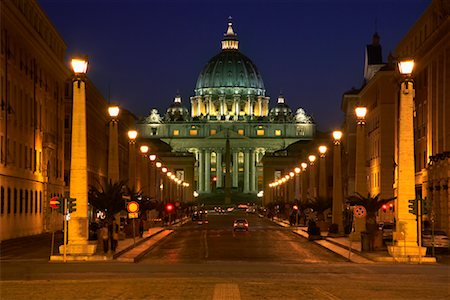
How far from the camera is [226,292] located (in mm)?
24016

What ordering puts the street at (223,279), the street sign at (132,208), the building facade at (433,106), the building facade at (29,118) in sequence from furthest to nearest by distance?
the building facade at (29,118)
the building facade at (433,106)
the street sign at (132,208)
the street at (223,279)

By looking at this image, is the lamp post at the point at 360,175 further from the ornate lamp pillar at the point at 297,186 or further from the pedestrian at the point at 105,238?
the ornate lamp pillar at the point at 297,186

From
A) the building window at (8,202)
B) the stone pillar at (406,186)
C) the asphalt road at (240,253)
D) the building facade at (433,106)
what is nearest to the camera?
the stone pillar at (406,186)

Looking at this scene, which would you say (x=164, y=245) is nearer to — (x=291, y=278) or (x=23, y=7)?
(x=23, y=7)

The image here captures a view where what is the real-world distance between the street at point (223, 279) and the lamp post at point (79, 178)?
5.18ft

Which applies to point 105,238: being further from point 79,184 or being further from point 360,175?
point 360,175

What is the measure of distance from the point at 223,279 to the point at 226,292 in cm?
485

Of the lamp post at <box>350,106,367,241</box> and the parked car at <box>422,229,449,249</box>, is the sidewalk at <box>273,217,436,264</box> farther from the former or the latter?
the parked car at <box>422,229,449,249</box>

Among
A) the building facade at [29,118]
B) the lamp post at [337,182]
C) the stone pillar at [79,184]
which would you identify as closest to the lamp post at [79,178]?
the stone pillar at [79,184]

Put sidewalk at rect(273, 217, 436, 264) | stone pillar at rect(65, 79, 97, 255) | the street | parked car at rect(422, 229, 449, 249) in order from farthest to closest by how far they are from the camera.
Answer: parked car at rect(422, 229, 449, 249), stone pillar at rect(65, 79, 97, 255), sidewalk at rect(273, 217, 436, 264), the street

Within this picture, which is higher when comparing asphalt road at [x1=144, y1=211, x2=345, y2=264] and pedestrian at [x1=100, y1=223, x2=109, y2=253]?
Answer: pedestrian at [x1=100, y1=223, x2=109, y2=253]

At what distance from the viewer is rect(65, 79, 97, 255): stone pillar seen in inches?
1522

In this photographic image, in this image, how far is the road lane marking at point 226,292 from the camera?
22.6 m

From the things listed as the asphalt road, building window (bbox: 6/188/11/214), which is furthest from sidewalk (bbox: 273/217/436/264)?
building window (bbox: 6/188/11/214)
